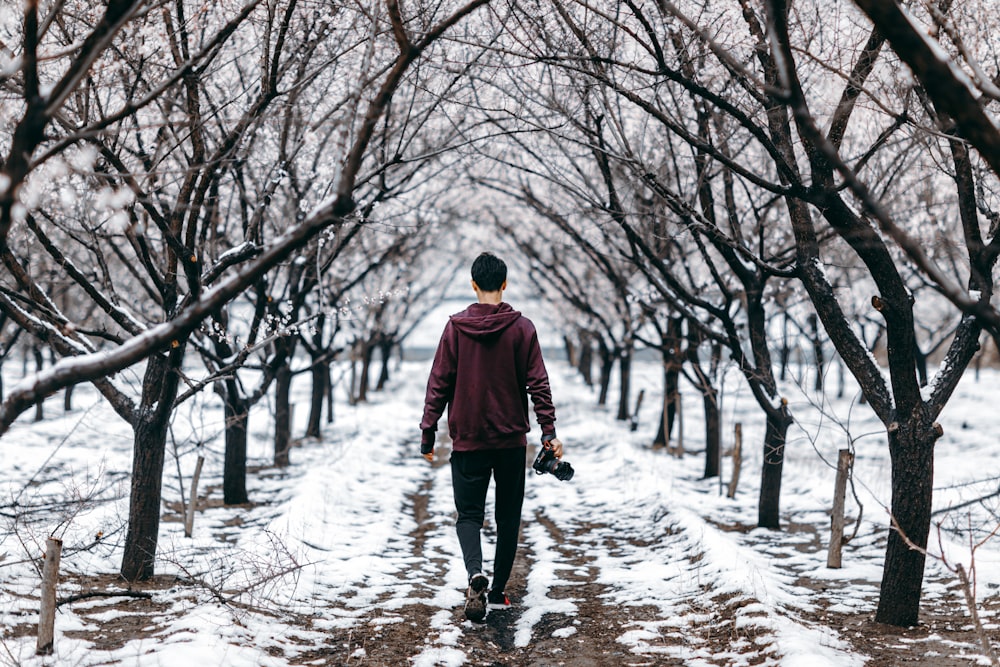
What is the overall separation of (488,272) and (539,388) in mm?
804

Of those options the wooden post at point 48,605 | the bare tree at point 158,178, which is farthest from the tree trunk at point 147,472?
the wooden post at point 48,605

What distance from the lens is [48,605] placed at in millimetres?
3729

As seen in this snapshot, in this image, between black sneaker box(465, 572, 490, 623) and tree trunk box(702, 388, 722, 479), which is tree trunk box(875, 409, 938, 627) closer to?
black sneaker box(465, 572, 490, 623)

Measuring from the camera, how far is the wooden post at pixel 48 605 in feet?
12.2

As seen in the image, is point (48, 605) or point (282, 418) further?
point (282, 418)

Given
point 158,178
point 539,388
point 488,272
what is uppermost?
point 158,178

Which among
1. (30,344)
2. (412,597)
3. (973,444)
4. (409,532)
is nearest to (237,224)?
(409,532)

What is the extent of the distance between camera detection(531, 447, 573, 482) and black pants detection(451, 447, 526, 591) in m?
0.18

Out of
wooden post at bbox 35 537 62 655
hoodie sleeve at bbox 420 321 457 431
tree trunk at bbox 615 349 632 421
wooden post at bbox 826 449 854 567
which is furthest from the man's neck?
tree trunk at bbox 615 349 632 421

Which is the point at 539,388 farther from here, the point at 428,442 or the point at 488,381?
the point at 428,442

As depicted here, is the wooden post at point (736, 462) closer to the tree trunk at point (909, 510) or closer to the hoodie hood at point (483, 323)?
the tree trunk at point (909, 510)

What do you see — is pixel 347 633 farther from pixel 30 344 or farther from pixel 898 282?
pixel 30 344

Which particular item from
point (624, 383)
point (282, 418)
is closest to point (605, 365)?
point (624, 383)

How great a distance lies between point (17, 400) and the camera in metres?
2.67
